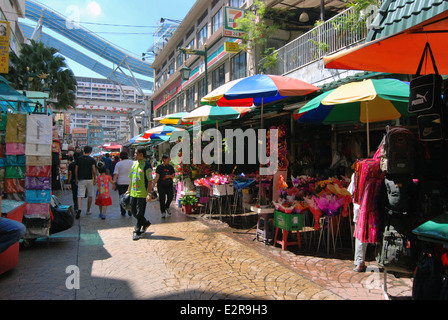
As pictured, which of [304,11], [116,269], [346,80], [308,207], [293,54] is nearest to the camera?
[116,269]

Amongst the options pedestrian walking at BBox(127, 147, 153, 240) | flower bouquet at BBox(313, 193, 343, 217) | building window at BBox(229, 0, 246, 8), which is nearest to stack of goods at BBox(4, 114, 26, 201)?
pedestrian walking at BBox(127, 147, 153, 240)

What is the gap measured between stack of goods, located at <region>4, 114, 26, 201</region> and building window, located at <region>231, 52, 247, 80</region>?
11275 millimetres

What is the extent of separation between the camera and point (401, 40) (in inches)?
143

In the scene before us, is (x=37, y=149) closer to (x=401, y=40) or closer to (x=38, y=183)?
(x=38, y=183)

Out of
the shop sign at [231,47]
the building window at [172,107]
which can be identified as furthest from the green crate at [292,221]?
the building window at [172,107]

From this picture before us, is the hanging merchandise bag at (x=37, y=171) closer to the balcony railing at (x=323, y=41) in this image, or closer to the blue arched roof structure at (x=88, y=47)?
the balcony railing at (x=323, y=41)

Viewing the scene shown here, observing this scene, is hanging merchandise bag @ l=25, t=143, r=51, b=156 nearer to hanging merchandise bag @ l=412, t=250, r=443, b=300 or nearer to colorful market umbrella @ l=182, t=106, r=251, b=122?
colorful market umbrella @ l=182, t=106, r=251, b=122

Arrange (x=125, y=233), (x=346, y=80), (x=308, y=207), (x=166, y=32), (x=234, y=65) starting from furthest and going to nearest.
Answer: (x=166, y=32) < (x=234, y=65) < (x=346, y=80) < (x=125, y=233) < (x=308, y=207)

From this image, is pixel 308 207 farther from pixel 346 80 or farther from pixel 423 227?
pixel 346 80

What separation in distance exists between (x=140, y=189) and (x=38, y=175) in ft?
6.08

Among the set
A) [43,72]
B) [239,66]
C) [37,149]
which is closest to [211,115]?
[37,149]

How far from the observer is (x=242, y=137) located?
1174 cm
